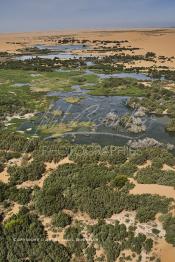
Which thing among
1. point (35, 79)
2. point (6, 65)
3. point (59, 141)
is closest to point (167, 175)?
point (59, 141)

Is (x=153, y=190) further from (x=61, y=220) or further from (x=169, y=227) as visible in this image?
(x=61, y=220)

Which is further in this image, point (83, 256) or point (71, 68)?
point (71, 68)

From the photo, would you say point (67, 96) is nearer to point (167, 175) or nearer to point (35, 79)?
point (35, 79)

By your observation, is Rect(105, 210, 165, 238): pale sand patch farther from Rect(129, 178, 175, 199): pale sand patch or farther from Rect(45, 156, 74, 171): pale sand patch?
Rect(45, 156, 74, 171): pale sand patch

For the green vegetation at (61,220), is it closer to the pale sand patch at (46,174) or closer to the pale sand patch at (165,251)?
the pale sand patch at (46,174)

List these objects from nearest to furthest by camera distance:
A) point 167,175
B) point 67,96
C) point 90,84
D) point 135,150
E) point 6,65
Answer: point 167,175, point 135,150, point 67,96, point 90,84, point 6,65

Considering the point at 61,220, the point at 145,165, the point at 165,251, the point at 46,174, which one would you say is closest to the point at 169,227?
the point at 165,251

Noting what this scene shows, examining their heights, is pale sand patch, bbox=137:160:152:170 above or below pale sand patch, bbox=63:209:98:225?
above

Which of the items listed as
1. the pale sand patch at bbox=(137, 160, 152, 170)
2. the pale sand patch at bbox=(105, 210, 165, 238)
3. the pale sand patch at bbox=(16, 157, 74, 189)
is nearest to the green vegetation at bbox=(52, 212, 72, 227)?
the pale sand patch at bbox=(105, 210, 165, 238)
